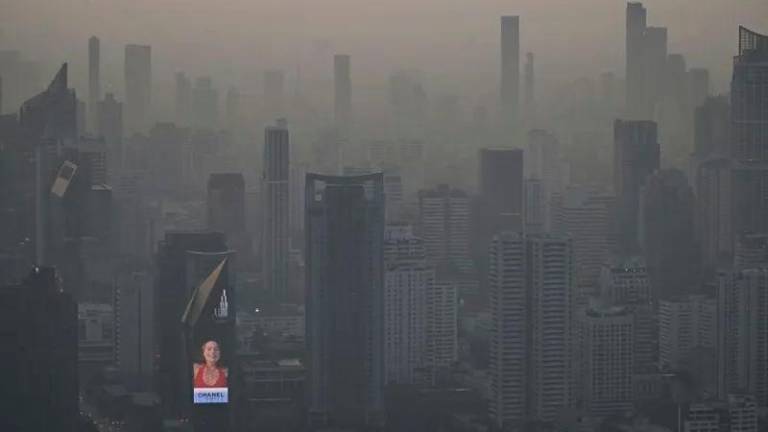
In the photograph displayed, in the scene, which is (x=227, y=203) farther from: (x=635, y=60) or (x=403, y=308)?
(x=635, y=60)

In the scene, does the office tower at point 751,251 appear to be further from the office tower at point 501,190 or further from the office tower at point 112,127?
the office tower at point 112,127

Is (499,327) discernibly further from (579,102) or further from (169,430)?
(169,430)

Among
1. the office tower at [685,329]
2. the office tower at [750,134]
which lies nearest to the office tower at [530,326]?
the office tower at [685,329]

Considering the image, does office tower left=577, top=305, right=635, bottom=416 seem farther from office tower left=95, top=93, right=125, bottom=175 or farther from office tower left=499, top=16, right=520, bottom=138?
office tower left=95, top=93, right=125, bottom=175

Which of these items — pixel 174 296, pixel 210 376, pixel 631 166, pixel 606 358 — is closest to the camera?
pixel 210 376

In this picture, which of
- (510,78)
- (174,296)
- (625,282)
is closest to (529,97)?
(510,78)

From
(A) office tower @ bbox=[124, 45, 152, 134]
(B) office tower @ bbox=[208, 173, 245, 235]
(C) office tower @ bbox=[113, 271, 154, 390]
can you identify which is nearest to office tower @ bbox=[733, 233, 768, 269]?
(B) office tower @ bbox=[208, 173, 245, 235]
